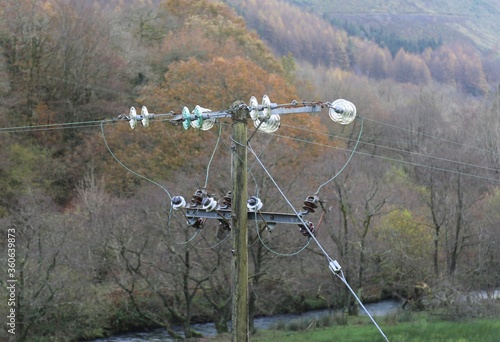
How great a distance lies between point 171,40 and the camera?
50.0 m

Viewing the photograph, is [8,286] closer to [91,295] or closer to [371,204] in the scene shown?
[91,295]

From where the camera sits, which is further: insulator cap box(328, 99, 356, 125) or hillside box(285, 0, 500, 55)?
hillside box(285, 0, 500, 55)

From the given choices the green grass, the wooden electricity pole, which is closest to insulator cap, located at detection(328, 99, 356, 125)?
the wooden electricity pole

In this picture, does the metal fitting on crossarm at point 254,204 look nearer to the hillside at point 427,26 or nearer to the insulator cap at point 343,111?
the insulator cap at point 343,111

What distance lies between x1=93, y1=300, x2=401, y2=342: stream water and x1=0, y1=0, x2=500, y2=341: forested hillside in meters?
0.60

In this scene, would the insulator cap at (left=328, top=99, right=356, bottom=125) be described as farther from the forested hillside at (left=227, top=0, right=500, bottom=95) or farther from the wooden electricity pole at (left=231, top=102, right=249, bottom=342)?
the forested hillside at (left=227, top=0, right=500, bottom=95)

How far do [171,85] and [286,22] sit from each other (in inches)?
4121

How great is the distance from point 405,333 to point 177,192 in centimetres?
1303

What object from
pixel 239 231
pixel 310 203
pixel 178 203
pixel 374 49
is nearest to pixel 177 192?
pixel 178 203

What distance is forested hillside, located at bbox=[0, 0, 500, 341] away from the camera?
28.7m

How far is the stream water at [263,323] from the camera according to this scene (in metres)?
29.4

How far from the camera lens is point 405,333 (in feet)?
77.3

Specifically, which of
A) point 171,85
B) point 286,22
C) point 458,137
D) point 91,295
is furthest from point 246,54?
point 286,22

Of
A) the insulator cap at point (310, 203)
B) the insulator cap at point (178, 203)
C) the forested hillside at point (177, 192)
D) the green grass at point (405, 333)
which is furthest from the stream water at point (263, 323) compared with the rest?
the insulator cap at point (310, 203)
